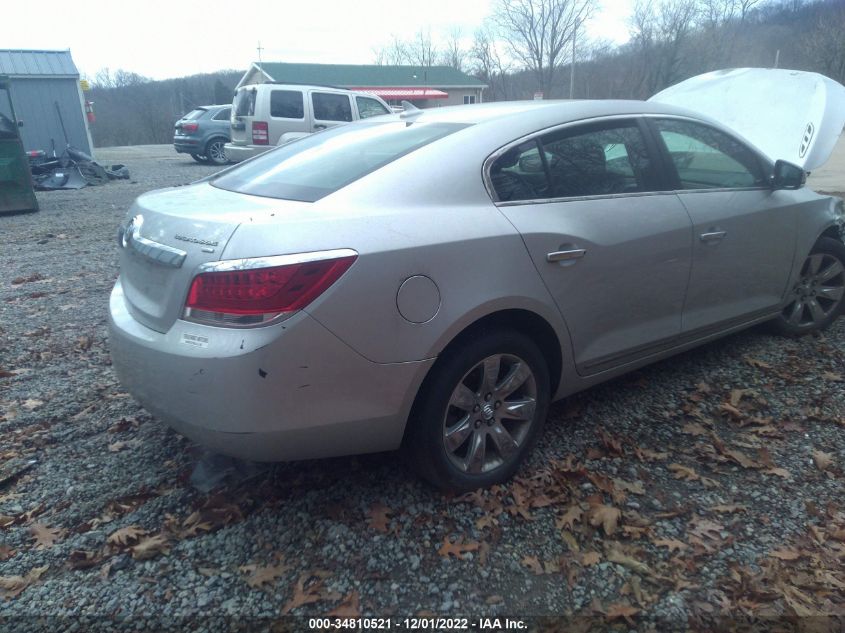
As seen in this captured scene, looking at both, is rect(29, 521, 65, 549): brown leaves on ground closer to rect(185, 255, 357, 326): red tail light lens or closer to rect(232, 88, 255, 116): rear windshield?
rect(185, 255, 357, 326): red tail light lens

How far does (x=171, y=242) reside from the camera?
8.04 ft

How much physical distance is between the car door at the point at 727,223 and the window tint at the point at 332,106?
11782mm

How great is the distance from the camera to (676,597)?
224 centimetres

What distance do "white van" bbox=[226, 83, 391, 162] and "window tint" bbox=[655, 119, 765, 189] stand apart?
1106 cm

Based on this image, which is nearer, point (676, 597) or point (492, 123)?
point (676, 597)

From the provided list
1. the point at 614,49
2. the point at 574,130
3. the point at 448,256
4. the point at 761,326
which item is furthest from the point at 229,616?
the point at 614,49

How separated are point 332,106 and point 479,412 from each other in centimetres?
1321

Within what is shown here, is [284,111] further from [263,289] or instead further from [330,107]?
[263,289]

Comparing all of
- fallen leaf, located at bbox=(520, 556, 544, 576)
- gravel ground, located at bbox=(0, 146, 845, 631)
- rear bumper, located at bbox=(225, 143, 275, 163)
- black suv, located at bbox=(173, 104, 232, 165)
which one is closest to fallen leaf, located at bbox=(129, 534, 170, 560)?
gravel ground, located at bbox=(0, 146, 845, 631)

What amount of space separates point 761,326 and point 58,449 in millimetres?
4499

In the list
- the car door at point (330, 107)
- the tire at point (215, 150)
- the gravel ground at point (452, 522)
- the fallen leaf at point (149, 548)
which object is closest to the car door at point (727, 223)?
the gravel ground at point (452, 522)

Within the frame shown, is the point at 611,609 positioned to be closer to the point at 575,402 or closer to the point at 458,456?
the point at 458,456

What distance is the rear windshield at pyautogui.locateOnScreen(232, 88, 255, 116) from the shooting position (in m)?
14.4

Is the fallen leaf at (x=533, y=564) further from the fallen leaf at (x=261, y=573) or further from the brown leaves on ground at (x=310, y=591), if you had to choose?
the fallen leaf at (x=261, y=573)
